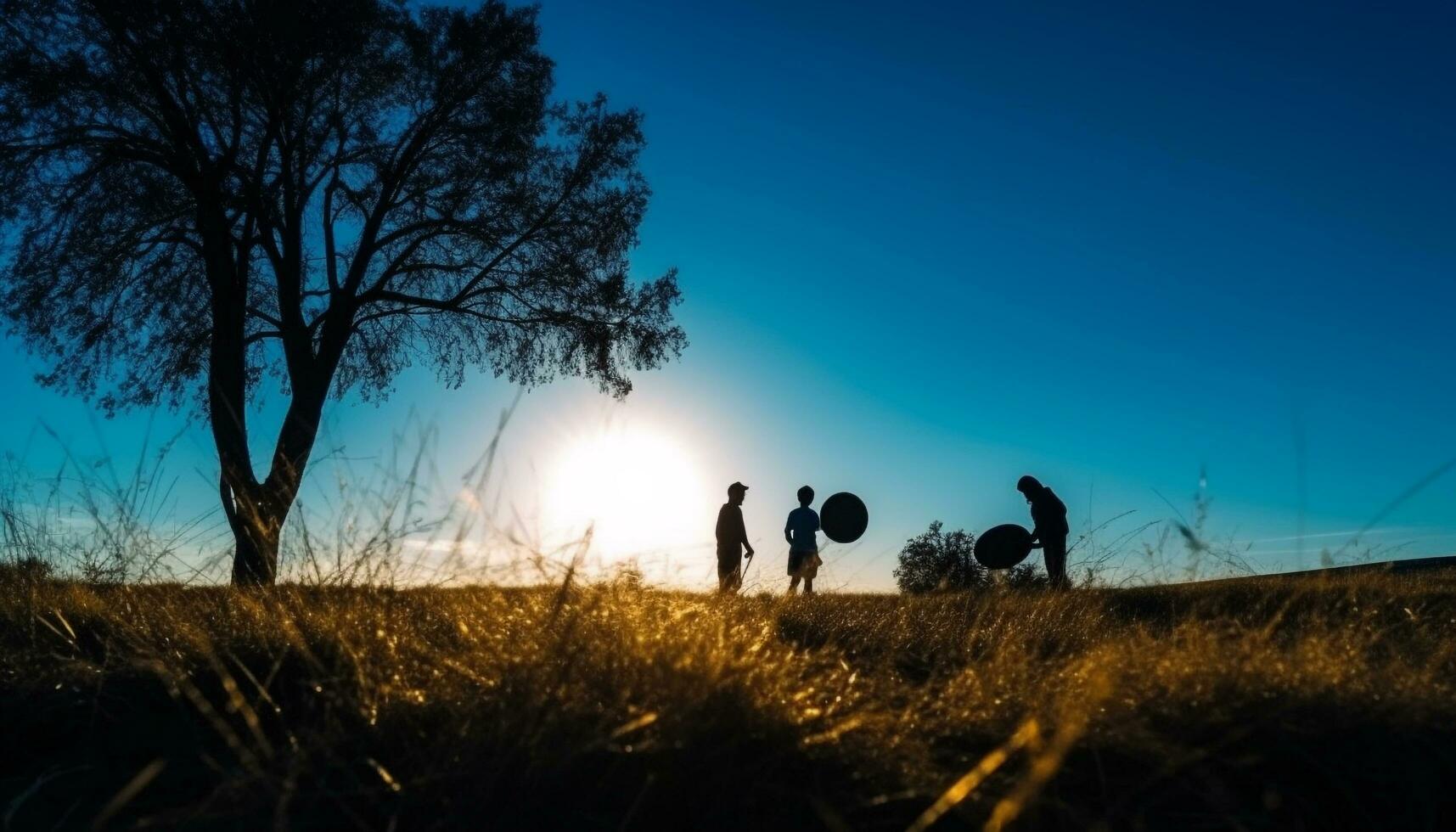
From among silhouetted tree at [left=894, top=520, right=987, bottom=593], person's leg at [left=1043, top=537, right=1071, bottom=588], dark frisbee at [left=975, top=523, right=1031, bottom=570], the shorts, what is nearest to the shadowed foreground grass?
the shorts

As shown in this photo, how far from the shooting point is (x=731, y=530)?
43.7 feet

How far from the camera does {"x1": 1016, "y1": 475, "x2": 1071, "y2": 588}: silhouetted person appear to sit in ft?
40.8

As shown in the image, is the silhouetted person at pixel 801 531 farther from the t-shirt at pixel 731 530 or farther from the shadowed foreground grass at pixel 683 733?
the shadowed foreground grass at pixel 683 733

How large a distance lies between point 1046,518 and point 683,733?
34.8 ft

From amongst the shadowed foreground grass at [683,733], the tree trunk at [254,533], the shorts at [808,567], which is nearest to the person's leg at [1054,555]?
the shorts at [808,567]

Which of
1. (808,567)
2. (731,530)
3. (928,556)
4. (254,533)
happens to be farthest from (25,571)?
(928,556)

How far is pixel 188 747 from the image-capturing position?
3.27 m

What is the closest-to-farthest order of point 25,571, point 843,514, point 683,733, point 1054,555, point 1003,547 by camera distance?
point 683,733 → point 25,571 → point 1054,555 → point 1003,547 → point 843,514

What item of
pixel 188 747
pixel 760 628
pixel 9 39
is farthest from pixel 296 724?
pixel 9 39

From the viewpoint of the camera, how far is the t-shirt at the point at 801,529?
13414 mm

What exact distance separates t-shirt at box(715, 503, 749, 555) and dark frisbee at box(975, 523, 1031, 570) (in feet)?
10.3

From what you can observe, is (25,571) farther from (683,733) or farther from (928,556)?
(928,556)

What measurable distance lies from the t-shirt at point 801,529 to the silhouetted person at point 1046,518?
2780 mm

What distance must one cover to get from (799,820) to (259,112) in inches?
529
